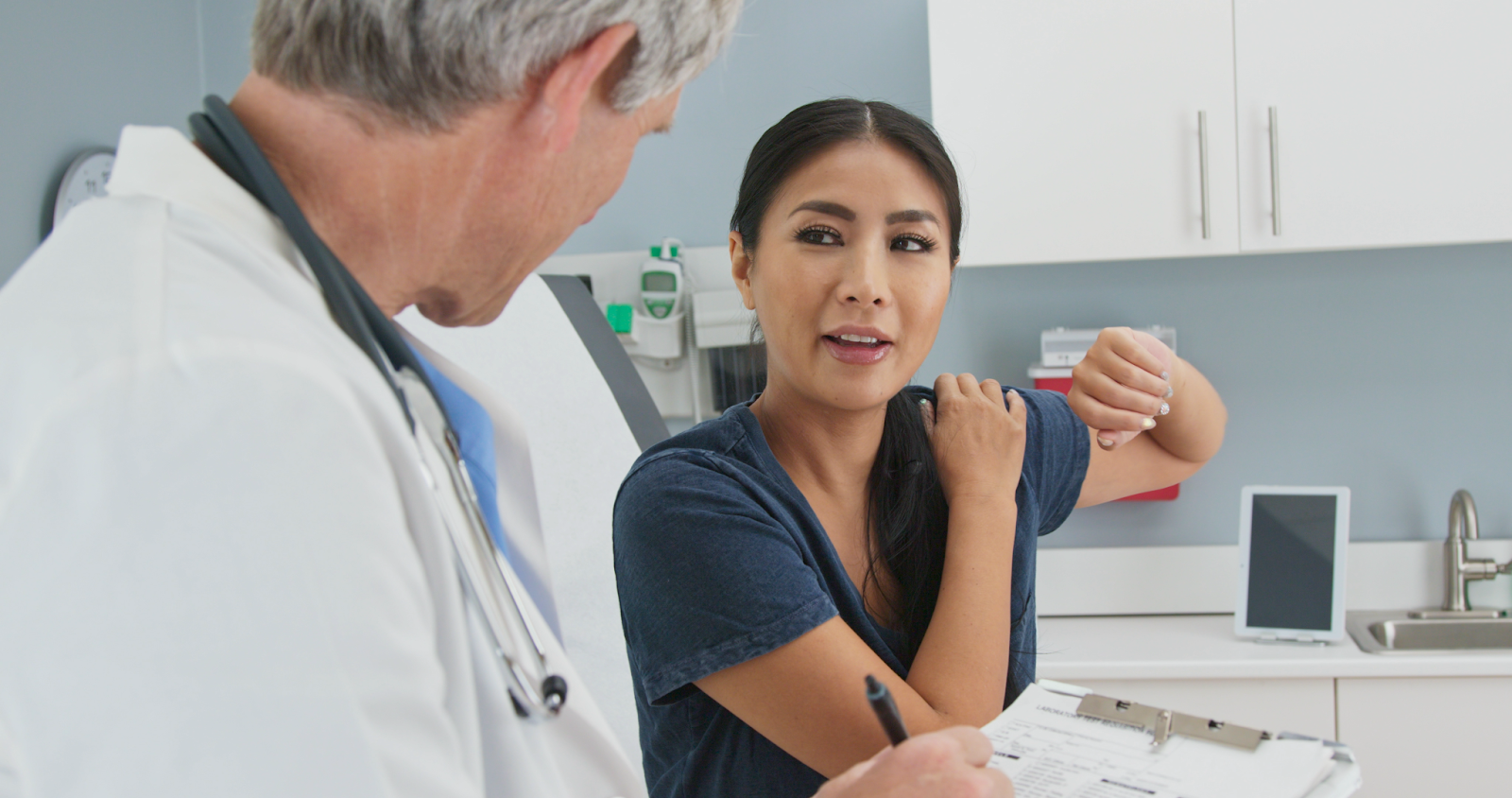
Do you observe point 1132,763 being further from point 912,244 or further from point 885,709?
point 912,244

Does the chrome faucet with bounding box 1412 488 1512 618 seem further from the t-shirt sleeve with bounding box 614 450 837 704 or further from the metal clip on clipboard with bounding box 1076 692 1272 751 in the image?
the t-shirt sleeve with bounding box 614 450 837 704

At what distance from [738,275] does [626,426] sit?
625 millimetres

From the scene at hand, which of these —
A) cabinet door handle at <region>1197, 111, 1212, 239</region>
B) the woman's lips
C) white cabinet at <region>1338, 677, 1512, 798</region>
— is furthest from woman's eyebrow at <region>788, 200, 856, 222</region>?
white cabinet at <region>1338, 677, 1512, 798</region>

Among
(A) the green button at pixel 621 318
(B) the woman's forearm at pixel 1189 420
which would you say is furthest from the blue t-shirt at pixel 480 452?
(A) the green button at pixel 621 318

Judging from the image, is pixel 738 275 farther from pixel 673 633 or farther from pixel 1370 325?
pixel 1370 325

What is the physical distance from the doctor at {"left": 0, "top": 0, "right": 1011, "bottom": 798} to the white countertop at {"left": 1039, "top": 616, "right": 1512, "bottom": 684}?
1.79 meters

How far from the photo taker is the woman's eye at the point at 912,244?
3.56 feet

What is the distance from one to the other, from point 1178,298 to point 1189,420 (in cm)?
132

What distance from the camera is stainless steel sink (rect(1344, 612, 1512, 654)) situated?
2.27 m

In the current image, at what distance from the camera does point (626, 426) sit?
1741mm

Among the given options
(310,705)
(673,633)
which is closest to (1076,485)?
(673,633)

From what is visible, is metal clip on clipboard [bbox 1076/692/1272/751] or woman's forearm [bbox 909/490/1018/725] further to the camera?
woman's forearm [bbox 909/490/1018/725]

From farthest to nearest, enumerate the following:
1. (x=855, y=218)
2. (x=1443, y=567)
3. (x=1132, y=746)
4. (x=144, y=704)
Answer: (x=1443, y=567)
(x=855, y=218)
(x=1132, y=746)
(x=144, y=704)

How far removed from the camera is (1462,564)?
2314mm
